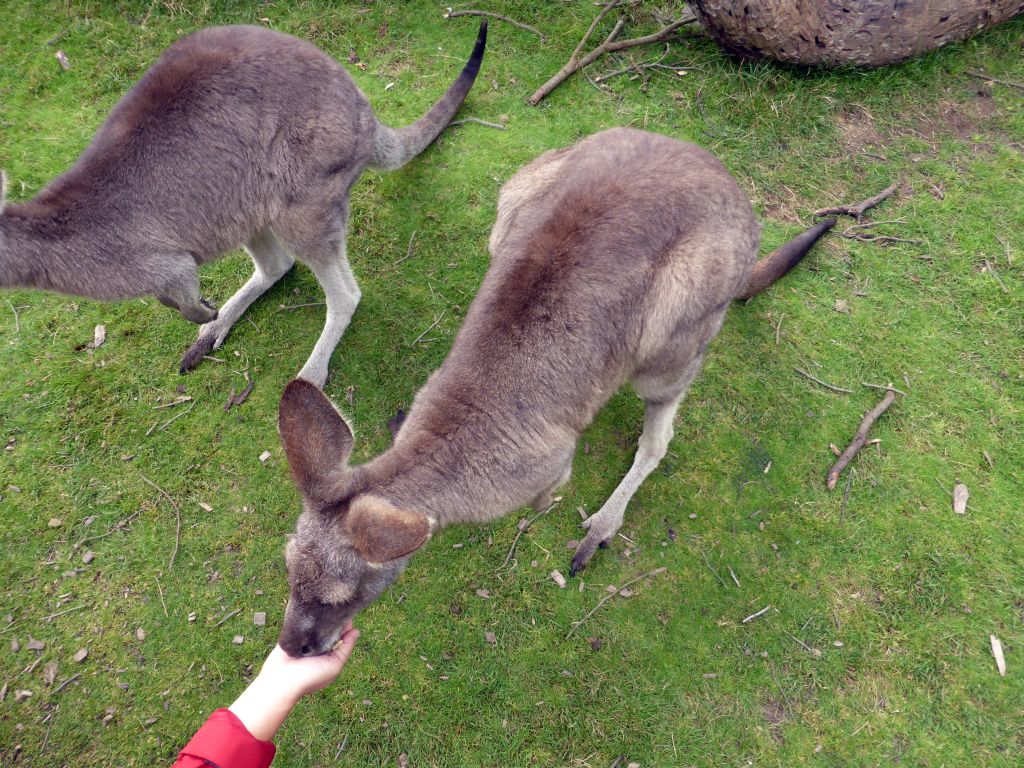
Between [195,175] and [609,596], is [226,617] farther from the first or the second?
[195,175]

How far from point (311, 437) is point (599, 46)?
432 centimetres

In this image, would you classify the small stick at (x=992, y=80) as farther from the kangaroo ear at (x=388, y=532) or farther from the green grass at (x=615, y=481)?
the kangaroo ear at (x=388, y=532)

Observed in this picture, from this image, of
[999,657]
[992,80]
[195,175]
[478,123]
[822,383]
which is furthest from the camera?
[478,123]

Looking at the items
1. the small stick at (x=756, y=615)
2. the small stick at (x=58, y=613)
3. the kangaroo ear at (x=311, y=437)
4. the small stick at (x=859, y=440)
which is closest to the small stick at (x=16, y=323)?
the small stick at (x=58, y=613)

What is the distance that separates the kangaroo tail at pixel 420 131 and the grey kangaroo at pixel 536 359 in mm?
1703

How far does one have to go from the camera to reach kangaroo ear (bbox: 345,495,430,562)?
6.23 feet

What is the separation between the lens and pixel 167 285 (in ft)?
10.6

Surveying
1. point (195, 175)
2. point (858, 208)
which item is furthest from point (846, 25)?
point (195, 175)

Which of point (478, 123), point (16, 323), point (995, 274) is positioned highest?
point (478, 123)

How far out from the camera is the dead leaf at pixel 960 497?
350 centimetres

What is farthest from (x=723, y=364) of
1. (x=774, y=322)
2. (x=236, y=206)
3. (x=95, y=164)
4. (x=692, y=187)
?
(x=95, y=164)

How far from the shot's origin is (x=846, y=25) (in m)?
4.19

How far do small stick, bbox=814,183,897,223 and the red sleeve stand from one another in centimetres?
461

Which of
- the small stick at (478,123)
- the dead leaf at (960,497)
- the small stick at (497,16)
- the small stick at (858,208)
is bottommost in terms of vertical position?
the dead leaf at (960,497)
